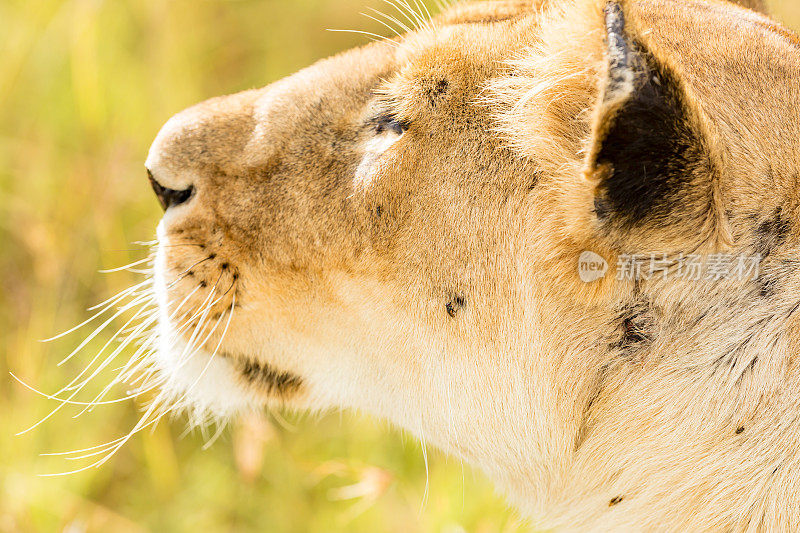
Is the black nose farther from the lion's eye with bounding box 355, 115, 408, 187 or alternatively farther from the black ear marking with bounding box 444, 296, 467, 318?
the black ear marking with bounding box 444, 296, 467, 318

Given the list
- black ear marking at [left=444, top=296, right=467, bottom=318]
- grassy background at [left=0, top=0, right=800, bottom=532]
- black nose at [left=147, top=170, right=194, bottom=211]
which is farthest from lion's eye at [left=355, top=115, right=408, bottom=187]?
grassy background at [left=0, top=0, right=800, bottom=532]

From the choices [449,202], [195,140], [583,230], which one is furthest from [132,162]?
[583,230]

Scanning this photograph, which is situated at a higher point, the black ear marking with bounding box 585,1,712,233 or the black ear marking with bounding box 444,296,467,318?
the black ear marking with bounding box 585,1,712,233

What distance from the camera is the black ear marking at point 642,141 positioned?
1357 mm

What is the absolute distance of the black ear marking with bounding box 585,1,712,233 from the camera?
4.45 ft

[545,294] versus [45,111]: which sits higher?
[45,111]

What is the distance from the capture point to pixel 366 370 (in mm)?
2041

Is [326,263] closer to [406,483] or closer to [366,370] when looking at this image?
[366,370]

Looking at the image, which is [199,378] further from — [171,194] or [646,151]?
[646,151]

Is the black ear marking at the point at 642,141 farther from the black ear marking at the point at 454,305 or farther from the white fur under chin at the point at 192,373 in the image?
the white fur under chin at the point at 192,373

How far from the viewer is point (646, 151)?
141 cm

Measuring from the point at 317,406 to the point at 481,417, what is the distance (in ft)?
1.60

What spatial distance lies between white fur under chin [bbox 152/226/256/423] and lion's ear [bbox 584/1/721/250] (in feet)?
3.67

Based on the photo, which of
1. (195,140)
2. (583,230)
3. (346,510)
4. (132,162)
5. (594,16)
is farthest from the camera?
(132,162)
